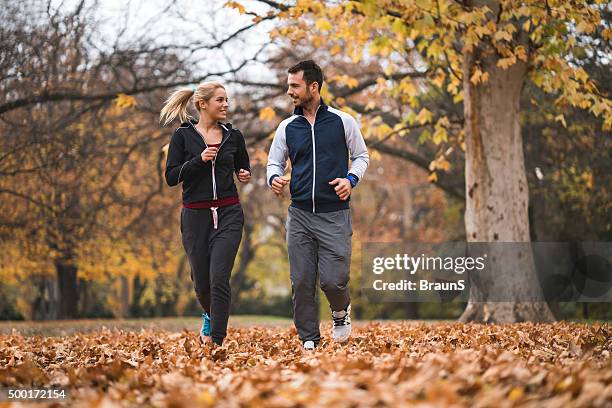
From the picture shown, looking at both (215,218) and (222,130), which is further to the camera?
A: (222,130)

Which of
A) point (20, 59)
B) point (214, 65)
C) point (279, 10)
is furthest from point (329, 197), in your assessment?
point (214, 65)

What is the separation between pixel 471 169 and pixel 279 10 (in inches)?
156

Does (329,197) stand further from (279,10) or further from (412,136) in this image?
(412,136)

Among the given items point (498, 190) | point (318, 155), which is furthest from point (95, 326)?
point (318, 155)

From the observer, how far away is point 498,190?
1127cm

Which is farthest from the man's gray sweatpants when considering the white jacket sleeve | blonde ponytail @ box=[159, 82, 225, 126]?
blonde ponytail @ box=[159, 82, 225, 126]

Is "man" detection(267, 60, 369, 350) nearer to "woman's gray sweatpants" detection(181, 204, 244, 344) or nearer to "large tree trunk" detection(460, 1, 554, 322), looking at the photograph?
"woman's gray sweatpants" detection(181, 204, 244, 344)

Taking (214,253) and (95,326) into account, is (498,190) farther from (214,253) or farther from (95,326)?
(95,326)

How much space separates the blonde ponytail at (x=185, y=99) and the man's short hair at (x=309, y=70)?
82cm

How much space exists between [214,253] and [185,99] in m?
1.53

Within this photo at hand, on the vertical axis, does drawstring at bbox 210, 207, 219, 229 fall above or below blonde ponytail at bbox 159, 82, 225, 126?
below

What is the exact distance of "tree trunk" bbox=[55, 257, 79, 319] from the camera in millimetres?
26578

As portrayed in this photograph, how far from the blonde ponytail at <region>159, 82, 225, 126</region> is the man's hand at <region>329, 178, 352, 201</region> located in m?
1.52

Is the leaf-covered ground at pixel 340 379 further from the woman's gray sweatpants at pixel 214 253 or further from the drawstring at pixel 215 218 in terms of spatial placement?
the drawstring at pixel 215 218
